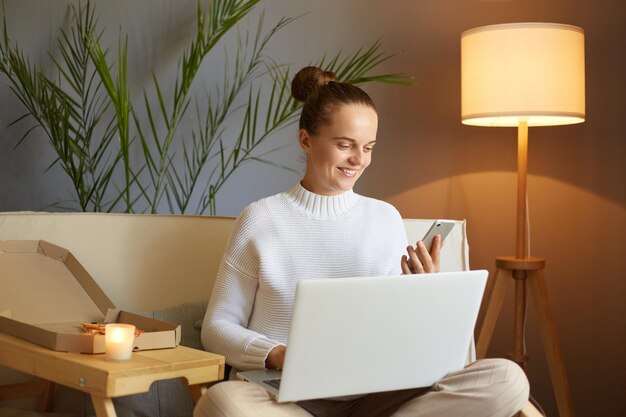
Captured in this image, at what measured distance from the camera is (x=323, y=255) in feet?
6.58

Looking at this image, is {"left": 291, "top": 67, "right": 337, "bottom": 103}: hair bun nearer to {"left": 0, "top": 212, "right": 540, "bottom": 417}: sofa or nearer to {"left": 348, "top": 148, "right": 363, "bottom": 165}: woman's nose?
{"left": 348, "top": 148, "right": 363, "bottom": 165}: woman's nose

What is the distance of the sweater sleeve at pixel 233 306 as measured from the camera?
183cm

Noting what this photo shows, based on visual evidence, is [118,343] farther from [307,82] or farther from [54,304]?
[307,82]

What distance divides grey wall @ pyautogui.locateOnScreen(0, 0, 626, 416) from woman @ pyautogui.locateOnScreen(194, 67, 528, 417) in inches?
42.3

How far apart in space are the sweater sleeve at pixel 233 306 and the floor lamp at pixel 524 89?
3.57ft

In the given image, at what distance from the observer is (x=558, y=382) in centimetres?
279

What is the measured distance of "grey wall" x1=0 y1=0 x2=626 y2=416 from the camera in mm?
3068

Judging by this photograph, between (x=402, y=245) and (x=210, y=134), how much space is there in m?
1.18

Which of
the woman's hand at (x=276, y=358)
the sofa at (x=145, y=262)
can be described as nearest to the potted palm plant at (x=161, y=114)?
the sofa at (x=145, y=262)

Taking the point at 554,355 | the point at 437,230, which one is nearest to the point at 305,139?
the point at 437,230

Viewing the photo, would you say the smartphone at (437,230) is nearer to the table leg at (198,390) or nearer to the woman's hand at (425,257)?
the woman's hand at (425,257)

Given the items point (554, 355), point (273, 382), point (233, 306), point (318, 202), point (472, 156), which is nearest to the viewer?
point (273, 382)

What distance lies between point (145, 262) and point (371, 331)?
2.86ft

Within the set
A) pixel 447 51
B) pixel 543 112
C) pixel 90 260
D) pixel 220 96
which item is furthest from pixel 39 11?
pixel 543 112
